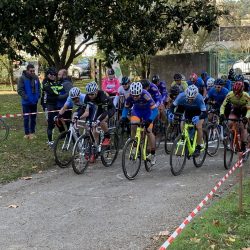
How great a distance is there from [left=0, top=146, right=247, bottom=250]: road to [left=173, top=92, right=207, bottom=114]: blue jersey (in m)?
1.22

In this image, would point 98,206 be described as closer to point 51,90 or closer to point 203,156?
point 203,156

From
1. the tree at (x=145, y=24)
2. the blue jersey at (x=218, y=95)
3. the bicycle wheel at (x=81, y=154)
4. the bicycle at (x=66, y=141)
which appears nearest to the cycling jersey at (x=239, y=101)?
the blue jersey at (x=218, y=95)

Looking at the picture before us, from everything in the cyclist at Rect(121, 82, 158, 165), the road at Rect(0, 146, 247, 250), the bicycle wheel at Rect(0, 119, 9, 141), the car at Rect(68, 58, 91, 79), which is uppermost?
the car at Rect(68, 58, 91, 79)

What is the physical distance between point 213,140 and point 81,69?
3123 cm

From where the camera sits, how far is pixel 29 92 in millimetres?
11750

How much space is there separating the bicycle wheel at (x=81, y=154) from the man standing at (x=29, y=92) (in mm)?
A: 3190

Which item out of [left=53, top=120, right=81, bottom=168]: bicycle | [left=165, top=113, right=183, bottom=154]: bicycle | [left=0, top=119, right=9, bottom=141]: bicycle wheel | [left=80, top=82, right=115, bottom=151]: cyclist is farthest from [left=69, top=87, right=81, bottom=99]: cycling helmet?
[left=0, top=119, right=9, bottom=141]: bicycle wheel

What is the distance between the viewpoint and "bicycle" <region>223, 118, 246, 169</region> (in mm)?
9570

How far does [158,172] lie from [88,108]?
1.88 metres

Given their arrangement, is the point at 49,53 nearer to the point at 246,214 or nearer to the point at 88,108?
the point at 88,108

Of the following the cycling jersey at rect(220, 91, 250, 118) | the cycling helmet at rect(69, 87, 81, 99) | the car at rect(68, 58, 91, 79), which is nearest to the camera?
the cycling helmet at rect(69, 87, 81, 99)

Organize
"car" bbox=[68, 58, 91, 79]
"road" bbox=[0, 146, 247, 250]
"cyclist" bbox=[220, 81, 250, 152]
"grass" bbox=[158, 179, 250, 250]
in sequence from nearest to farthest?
"grass" bbox=[158, 179, 250, 250] < "road" bbox=[0, 146, 247, 250] < "cyclist" bbox=[220, 81, 250, 152] < "car" bbox=[68, 58, 91, 79]

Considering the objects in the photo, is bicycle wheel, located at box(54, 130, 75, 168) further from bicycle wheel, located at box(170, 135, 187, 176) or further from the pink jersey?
the pink jersey

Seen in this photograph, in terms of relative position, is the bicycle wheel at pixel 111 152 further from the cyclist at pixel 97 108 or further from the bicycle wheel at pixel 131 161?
the bicycle wheel at pixel 131 161
